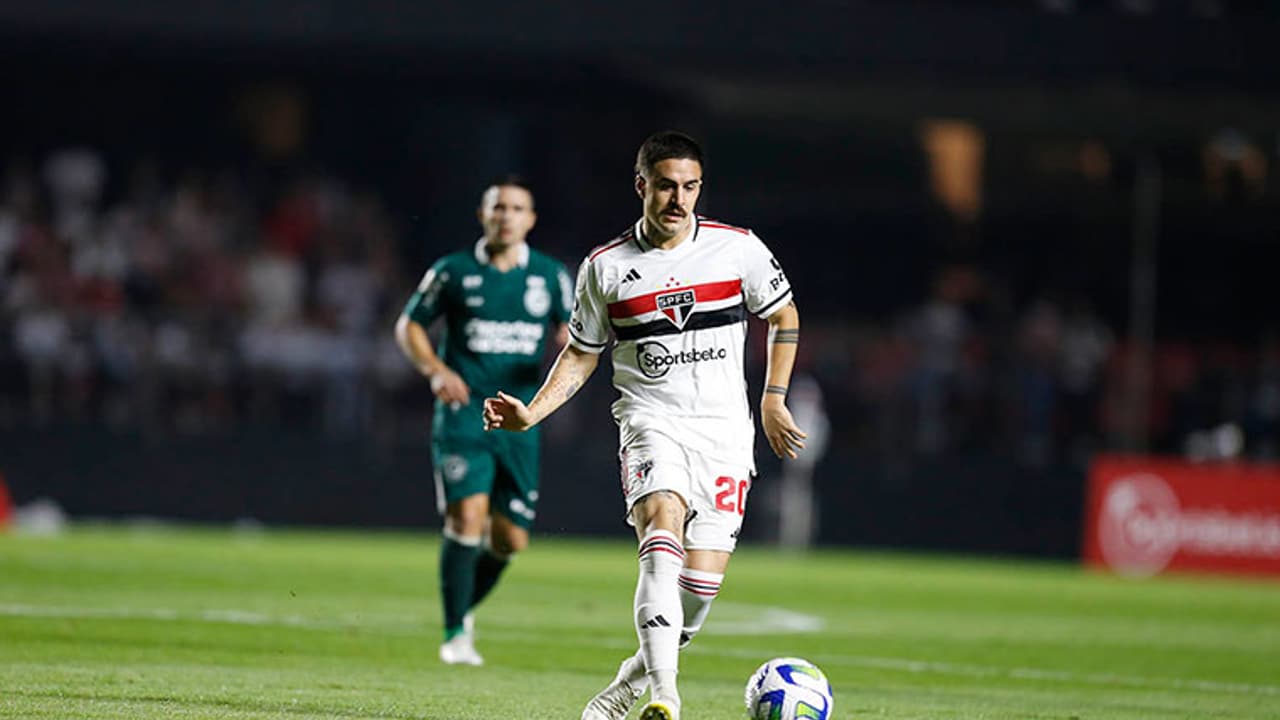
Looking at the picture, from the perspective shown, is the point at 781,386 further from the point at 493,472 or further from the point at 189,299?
the point at 189,299

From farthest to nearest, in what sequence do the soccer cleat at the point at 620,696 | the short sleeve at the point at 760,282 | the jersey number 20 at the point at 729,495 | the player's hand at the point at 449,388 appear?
1. the player's hand at the point at 449,388
2. the short sleeve at the point at 760,282
3. the jersey number 20 at the point at 729,495
4. the soccer cleat at the point at 620,696

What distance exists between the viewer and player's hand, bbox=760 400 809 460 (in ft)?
24.4

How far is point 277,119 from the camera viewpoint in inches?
1079

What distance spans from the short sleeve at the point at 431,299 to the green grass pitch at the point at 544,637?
A: 173cm

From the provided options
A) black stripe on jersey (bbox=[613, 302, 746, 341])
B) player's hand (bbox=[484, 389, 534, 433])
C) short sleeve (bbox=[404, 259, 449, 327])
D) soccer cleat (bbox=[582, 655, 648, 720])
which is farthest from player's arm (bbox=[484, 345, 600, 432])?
short sleeve (bbox=[404, 259, 449, 327])

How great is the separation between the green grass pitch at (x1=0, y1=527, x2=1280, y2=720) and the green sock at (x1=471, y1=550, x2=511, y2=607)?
340 millimetres

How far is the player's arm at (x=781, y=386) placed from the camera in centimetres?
745

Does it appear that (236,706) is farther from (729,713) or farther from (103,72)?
(103,72)

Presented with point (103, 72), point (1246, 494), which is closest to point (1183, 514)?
point (1246, 494)

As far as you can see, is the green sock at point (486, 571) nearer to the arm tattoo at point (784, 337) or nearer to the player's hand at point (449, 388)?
the player's hand at point (449, 388)

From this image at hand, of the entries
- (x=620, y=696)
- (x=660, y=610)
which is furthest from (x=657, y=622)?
(x=620, y=696)

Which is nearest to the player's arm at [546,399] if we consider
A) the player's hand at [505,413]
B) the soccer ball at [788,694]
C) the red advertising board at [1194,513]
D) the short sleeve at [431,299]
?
the player's hand at [505,413]

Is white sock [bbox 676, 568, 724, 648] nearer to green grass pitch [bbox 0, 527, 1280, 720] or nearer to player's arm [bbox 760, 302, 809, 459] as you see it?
player's arm [bbox 760, 302, 809, 459]

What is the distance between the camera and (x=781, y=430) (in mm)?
7453
